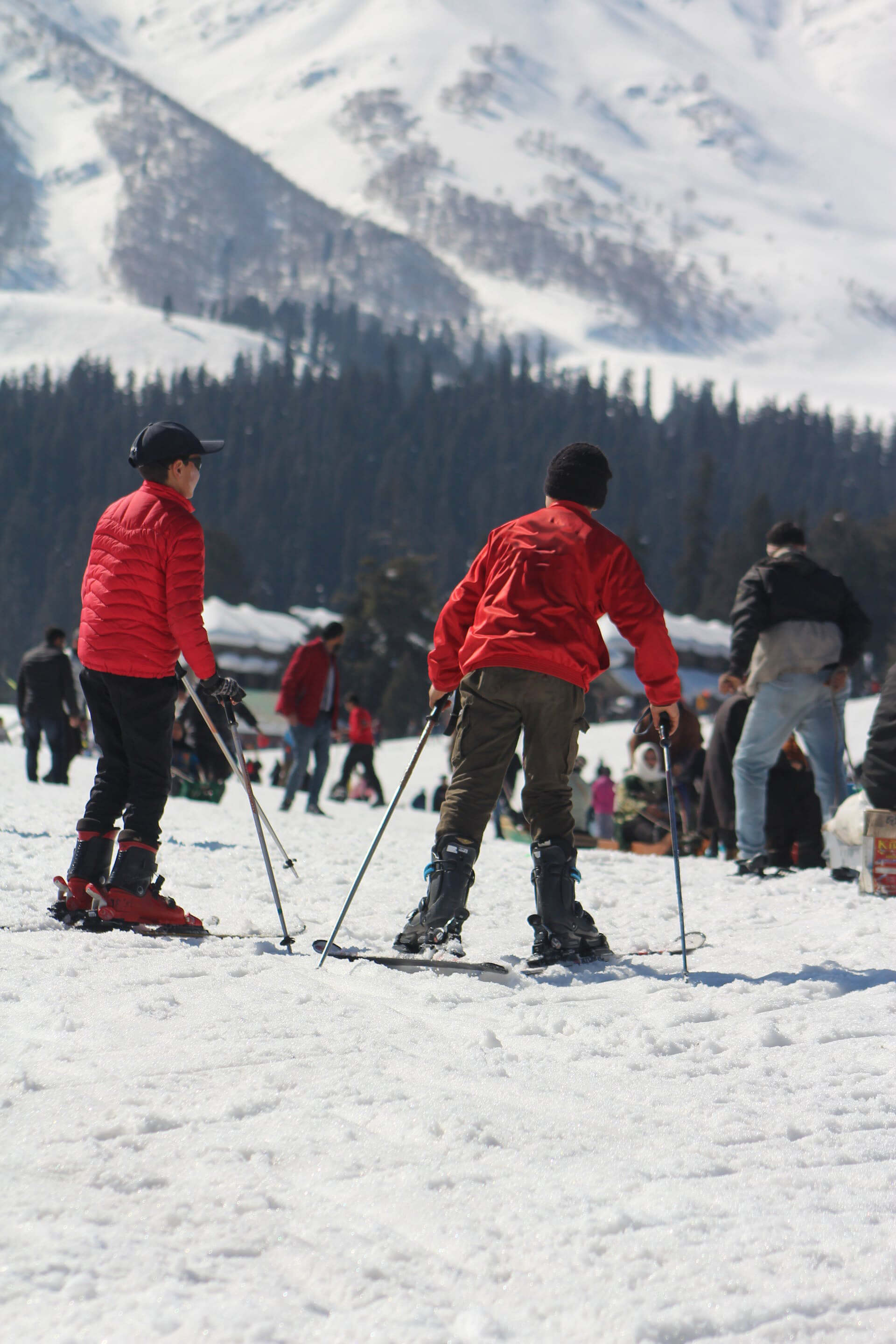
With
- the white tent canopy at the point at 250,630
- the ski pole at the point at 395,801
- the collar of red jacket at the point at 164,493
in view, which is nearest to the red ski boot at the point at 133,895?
the ski pole at the point at 395,801

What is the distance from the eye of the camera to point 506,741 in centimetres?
416

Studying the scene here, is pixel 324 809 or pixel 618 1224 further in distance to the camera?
pixel 324 809

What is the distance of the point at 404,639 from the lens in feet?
203

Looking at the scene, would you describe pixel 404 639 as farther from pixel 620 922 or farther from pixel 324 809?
pixel 620 922

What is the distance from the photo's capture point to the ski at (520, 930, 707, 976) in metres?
4.11

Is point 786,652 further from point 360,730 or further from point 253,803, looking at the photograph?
point 360,730

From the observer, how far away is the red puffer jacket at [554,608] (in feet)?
13.6

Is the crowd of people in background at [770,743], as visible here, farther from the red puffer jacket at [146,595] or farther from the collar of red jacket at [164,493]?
the collar of red jacket at [164,493]

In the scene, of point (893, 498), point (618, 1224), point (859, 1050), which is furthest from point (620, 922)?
point (893, 498)

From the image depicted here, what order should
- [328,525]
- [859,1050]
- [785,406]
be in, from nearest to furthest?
[859,1050]
[328,525]
[785,406]

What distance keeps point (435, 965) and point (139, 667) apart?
4.75 feet

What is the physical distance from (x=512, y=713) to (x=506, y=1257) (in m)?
2.30

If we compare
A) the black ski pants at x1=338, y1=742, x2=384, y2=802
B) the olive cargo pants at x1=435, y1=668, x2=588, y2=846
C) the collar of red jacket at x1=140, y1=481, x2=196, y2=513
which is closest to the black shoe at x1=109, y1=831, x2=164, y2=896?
the olive cargo pants at x1=435, y1=668, x2=588, y2=846

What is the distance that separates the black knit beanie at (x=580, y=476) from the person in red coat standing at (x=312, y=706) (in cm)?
709
